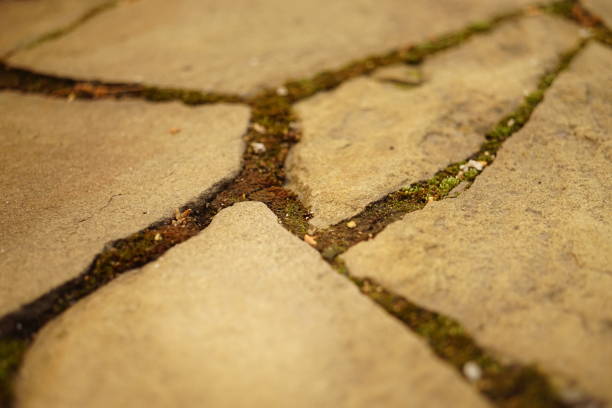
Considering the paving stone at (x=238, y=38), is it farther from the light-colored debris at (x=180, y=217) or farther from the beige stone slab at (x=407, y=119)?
the light-colored debris at (x=180, y=217)

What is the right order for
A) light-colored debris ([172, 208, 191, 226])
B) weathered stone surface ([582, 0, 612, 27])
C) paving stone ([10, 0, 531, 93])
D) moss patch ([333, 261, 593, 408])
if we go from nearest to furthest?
moss patch ([333, 261, 593, 408])
light-colored debris ([172, 208, 191, 226])
paving stone ([10, 0, 531, 93])
weathered stone surface ([582, 0, 612, 27])

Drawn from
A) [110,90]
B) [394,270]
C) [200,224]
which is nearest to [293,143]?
[200,224]

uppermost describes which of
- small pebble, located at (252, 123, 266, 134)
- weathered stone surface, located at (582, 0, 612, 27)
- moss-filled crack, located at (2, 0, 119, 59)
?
moss-filled crack, located at (2, 0, 119, 59)

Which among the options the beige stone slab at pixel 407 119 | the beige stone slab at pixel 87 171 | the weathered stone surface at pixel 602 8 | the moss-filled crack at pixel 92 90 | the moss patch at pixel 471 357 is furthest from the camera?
the weathered stone surface at pixel 602 8

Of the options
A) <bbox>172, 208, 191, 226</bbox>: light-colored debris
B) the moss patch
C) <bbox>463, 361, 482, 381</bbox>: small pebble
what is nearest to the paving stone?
<bbox>172, 208, 191, 226</bbox>: light-colored debris

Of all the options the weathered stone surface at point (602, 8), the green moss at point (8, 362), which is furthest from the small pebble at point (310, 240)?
the weathered stone surface at point (602, 8)

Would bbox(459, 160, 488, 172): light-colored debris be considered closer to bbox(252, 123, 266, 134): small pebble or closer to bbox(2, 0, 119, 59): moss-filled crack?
bbox(252, 123, 266, 134): small pebble
